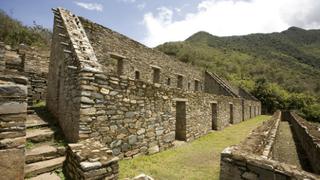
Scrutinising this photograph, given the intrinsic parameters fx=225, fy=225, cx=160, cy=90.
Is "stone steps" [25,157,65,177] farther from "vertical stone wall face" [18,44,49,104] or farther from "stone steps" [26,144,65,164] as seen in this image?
"vertical stone wall face" [18,44,49,104]

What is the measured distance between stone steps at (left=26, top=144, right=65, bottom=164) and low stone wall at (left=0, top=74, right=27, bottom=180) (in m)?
1.69

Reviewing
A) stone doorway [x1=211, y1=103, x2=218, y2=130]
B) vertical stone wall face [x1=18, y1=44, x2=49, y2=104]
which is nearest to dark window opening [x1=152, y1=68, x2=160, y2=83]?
stone doorway [x1=211, y1=103, x2=218, y2=130]

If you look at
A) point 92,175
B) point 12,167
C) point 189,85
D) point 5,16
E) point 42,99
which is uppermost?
point 5,16

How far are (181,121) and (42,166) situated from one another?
254 inches

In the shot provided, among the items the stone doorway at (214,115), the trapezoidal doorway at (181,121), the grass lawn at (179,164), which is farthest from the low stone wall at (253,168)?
the stone doorway at (214,115)

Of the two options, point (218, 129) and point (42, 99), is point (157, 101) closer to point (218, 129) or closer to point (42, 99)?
point (42, 99)

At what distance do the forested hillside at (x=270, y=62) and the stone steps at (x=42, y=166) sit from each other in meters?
36.0

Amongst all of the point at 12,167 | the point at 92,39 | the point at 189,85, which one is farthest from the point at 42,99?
the point at 189,85

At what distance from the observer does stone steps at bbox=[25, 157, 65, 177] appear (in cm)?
453

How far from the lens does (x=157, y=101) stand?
815 cm

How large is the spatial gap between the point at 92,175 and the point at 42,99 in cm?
725

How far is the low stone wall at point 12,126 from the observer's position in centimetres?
326

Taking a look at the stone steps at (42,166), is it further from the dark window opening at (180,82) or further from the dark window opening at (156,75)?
the dark window opening at (180,82)

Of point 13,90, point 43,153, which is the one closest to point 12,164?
point 13,90
